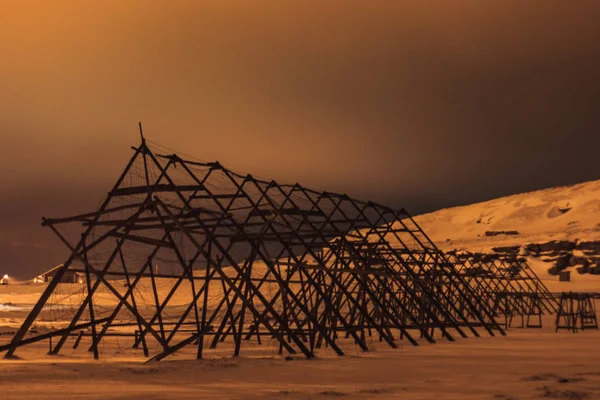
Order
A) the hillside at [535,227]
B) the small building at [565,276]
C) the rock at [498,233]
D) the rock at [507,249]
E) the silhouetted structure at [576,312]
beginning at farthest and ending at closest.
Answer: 1. the rock at [498,233]
2. the rock at [507,249]
3. the hillside at [535,227]
4. the small building at [565,276]
5. the silhouetted structure at [576,312]

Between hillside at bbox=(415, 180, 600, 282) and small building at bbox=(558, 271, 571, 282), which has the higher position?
hillside at bbox=(415, 180, 600, 282)

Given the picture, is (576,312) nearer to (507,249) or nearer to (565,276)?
(565,276)

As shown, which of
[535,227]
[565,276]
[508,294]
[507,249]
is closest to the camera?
[508,294]

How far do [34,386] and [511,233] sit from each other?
103 m

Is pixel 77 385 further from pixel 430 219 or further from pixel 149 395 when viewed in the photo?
pixel 430 219

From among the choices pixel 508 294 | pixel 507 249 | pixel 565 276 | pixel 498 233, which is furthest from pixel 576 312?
pixel 498 233

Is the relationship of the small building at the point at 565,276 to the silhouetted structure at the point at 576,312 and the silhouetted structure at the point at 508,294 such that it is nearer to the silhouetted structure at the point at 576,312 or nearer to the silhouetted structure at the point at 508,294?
the silhouetted structure at the point at 508,294

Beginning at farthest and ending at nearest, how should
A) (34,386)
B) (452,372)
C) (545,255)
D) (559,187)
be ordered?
(559,187) → (545,255) → (452,372) → (34,386)

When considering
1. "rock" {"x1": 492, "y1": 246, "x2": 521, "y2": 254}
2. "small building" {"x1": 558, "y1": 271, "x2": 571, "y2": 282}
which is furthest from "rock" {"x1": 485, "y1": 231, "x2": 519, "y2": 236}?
"small building" {"x1": 558, "y1": 271, "x2": 571, "y2": 282}

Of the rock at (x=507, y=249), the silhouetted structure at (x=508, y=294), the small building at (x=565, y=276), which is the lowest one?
the silhouetted structure at (x=508, y=294)

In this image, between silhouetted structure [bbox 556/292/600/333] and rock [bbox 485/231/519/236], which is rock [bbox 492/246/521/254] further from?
silhouetted structure [bbox 556/292/600/333]

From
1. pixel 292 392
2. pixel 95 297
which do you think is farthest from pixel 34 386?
pixel 95 297

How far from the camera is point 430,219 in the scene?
14975 centimetres

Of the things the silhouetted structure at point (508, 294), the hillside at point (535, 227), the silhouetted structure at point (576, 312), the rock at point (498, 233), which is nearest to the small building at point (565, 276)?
the hillside at point (535, 227)
